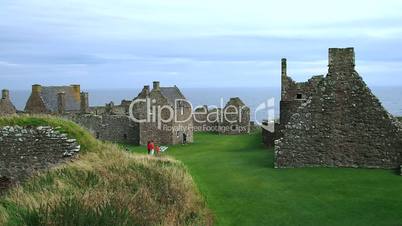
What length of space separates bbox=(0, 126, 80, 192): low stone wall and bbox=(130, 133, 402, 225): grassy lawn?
17.8 ft

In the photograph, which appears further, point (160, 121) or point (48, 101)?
point (48, 101)

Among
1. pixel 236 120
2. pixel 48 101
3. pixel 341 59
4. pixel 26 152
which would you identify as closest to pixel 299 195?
pixel 341 59

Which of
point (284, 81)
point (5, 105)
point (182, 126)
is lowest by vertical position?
point (182, 126)

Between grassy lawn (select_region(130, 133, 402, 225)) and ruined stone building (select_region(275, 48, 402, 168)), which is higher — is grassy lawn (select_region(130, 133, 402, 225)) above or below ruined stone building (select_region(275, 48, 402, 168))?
below

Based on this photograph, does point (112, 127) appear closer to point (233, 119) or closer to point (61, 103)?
point (61, 103)

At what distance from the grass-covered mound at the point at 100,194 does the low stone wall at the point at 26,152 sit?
428mm

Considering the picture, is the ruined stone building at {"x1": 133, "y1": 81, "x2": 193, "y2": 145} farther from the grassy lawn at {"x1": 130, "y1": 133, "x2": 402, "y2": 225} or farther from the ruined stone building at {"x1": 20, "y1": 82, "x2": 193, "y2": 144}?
the grassy lawn at {"x1": 130, "y1": 133, "x2": 402, "y2": 225}

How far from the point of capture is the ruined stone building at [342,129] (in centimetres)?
2153

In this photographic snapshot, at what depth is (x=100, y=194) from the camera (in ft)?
39.6

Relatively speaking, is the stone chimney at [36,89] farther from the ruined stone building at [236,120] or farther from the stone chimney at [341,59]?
the stone chimney at [341,59]

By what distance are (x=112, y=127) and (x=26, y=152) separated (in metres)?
28.9

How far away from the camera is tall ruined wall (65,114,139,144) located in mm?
45812

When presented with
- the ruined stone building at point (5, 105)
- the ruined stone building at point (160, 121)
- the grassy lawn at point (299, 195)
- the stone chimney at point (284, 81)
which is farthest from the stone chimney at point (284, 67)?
the ruined stone building at point (5, 105)

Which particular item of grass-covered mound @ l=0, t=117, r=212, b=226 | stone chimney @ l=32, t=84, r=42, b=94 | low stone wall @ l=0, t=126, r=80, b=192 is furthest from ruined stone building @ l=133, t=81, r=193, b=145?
low stone wall @ l=0, t=126, r=80, b=192
